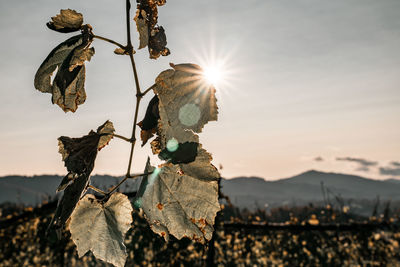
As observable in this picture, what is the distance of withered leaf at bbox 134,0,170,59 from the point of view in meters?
0.41

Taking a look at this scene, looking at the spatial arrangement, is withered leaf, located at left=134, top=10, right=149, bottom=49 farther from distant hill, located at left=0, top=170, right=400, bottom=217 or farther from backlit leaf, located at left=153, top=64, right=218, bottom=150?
distant hill, located at left=0, top=170, right=400, bottom=217

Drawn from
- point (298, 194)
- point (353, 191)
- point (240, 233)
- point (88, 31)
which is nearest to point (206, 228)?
point (88, 31)

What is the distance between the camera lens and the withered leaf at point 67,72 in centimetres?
40

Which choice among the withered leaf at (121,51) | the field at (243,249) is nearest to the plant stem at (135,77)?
the withered leaf at (121,51)

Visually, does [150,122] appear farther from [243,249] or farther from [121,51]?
[243,249]

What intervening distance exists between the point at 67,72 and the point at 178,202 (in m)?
0.19

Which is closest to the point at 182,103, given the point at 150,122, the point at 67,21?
the point at 150,122

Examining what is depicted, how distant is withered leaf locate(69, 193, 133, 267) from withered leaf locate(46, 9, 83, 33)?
18 cm

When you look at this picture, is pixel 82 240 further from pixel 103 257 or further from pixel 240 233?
pixel 240 233

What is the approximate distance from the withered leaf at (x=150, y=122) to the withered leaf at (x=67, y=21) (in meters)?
0.12

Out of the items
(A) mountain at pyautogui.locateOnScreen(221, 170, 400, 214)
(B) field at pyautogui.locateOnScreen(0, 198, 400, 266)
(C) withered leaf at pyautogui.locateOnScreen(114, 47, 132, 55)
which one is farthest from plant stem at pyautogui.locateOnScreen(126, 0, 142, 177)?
(A) mountain at pyautogui.locateOnScreen(221, 170, 400, 214)

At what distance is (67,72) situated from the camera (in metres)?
0.41

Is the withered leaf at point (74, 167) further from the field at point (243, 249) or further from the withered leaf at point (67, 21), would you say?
the field at point (243, 249)

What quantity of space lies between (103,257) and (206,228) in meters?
0.11
